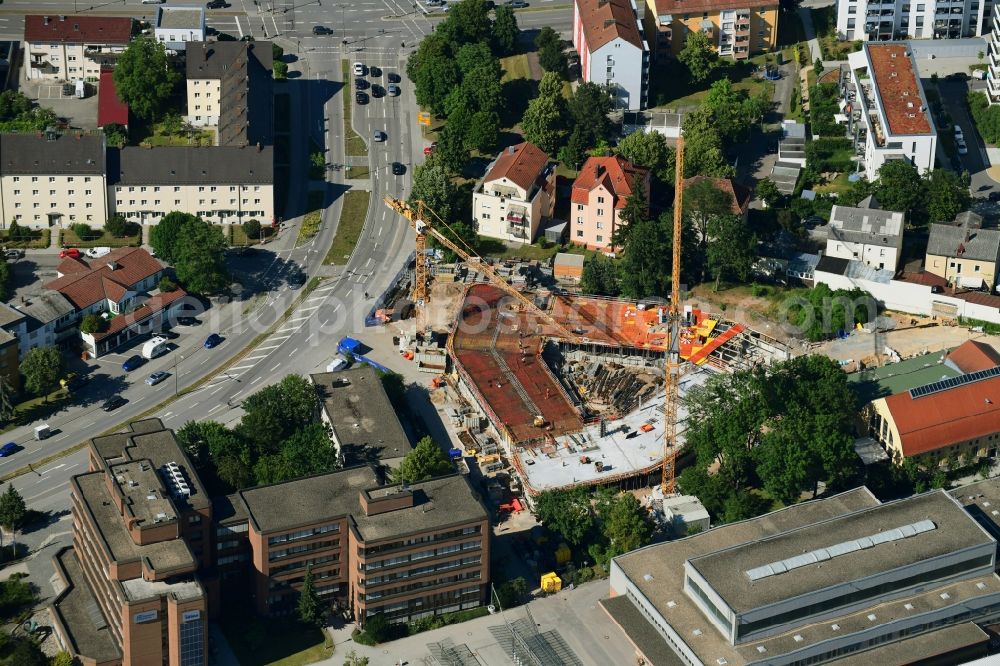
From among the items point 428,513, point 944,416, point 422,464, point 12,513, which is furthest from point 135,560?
point 944,416

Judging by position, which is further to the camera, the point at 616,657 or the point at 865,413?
the point at 865,413

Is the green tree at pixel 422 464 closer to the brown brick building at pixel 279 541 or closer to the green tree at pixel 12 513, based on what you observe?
A: the brown brick building at pixel 279 541

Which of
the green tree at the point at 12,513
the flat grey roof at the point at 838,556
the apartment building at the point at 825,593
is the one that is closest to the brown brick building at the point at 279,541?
the green tree at the point at 12,513

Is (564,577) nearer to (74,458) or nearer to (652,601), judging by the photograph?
(652,601)

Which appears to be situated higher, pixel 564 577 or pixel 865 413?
pixel 865 413

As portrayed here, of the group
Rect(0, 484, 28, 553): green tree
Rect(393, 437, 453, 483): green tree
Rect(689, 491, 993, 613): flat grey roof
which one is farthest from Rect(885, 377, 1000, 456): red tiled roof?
Rect(0, 484, 28, 553): green tree

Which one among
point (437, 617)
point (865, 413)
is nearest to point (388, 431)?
point (437, 617)
